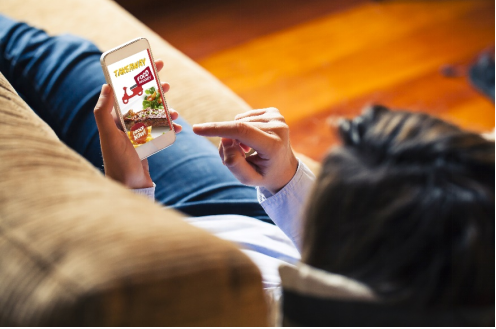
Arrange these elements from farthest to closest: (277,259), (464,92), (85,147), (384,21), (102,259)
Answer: (384,21)
(464,92)
(85,147)
(277,259)
(102,259)

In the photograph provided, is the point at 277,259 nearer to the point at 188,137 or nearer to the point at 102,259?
the point at 188,137

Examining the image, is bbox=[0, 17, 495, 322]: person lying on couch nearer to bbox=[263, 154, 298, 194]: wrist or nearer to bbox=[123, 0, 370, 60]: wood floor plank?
bbox=[263, 154, 298, 194]: wrist

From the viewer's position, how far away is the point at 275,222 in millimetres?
804

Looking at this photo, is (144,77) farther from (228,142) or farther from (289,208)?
(289,208)

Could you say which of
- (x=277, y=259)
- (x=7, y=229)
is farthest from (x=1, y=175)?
(x=277, y=259)

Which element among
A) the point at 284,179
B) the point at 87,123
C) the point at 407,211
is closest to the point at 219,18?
the point at 87,123

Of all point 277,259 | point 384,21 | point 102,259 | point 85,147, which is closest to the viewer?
point 102,259

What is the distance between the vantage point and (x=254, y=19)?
2.54m

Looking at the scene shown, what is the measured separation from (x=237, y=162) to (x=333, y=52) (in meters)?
1.65

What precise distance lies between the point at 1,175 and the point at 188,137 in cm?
56

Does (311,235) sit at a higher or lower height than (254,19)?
higher

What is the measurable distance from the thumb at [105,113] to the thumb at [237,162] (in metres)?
0.16

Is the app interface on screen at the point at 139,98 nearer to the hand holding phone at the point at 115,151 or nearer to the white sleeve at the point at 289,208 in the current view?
the hand holding phone at the point at 115,151

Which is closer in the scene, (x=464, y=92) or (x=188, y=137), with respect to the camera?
(x=188, y=137)
